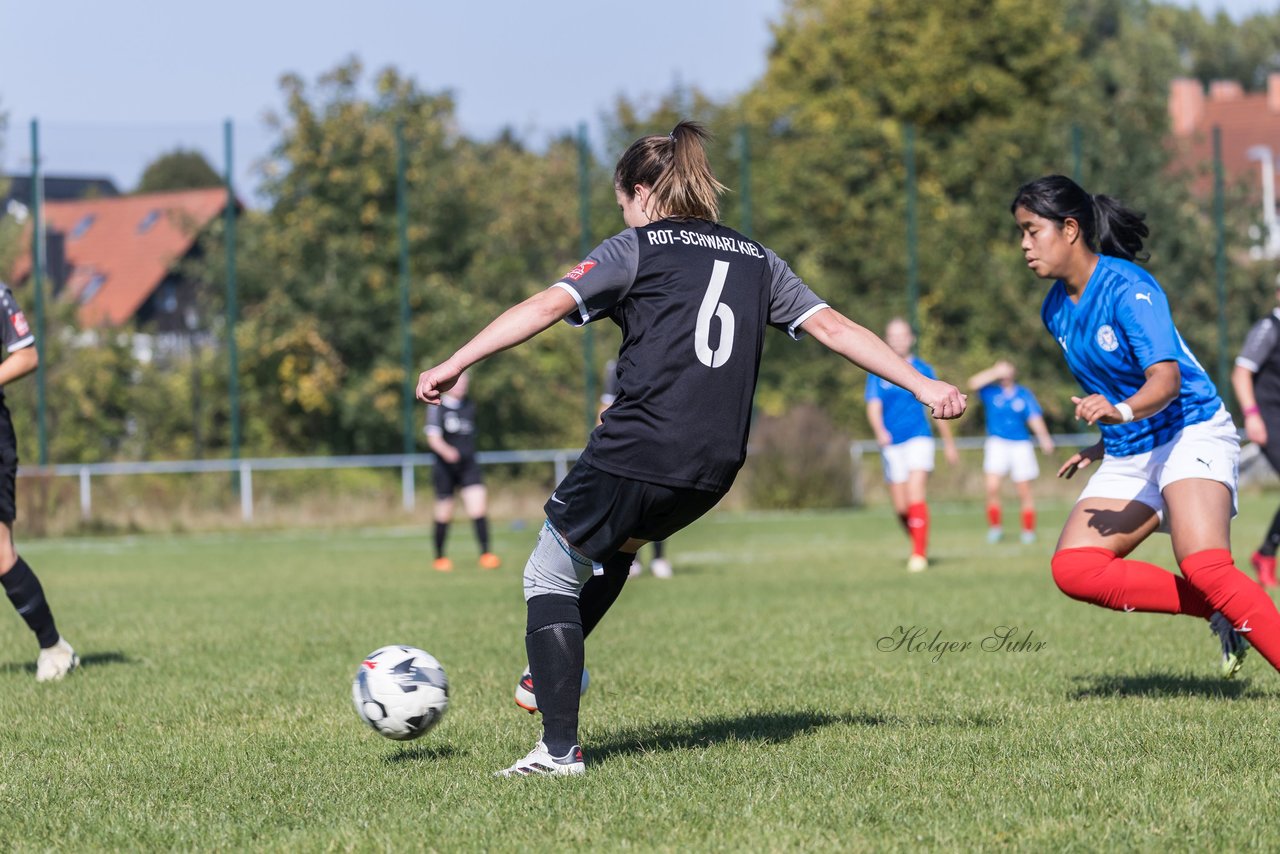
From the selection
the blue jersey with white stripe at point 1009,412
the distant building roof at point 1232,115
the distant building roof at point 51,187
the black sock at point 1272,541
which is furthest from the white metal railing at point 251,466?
the distant building roof at point 1232,115

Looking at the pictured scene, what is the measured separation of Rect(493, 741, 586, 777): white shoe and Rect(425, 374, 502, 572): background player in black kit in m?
10.1

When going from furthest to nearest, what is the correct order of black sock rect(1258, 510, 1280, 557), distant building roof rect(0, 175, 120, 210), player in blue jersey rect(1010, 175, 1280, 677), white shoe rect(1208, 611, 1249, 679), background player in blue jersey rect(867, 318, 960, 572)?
distant building roof rect(0, 175, 120, 210)
background player in blue jersey rect(867, 318, 960, 572)
black sock rect(1258, 510, 1280, 557)
white shoe rect(1208, 611, 1249, 679)
player in blue jersey rect(1010, 175, 1280, 677)

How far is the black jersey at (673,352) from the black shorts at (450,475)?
1045 cm

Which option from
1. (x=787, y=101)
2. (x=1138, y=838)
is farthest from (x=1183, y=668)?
(x=787, y=101)

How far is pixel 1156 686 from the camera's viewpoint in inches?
262

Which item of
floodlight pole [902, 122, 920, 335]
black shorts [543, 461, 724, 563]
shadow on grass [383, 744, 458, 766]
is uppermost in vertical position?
floodlight pole [902, 122, 920, 335]

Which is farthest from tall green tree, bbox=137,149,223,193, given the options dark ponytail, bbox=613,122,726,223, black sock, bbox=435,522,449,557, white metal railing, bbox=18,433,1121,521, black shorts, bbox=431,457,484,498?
dark ponytail, bbox=613,122,726,223

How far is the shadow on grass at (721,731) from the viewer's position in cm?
546

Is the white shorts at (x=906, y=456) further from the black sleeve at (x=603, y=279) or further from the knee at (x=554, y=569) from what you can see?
the black sleeve at (x=603, y=279)

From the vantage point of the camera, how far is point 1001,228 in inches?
1348

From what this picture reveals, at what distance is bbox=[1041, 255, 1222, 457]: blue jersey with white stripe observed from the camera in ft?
18.4

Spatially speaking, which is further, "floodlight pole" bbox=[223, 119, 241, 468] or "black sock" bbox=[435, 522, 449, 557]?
"floodlight pole" bbox=[223, 119, 241, 468]

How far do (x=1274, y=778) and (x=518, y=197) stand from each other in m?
31.8

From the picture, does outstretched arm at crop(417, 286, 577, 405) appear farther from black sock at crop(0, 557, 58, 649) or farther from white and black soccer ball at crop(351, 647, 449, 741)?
black sock at crop(0, 557, 58, 649)
